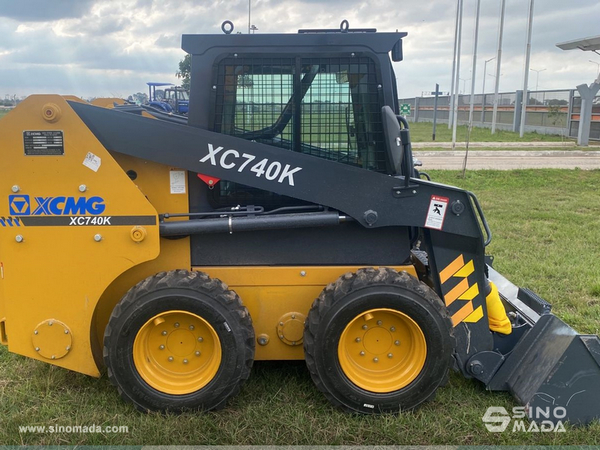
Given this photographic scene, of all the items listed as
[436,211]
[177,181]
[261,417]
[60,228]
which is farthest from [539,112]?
[60,228]

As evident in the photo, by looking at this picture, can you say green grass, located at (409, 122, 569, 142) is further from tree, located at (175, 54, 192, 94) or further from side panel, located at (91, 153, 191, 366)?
side panel, located at (91, 153, 191, 366)

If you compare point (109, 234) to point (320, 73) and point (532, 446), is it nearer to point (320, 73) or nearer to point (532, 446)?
point (320, 73)

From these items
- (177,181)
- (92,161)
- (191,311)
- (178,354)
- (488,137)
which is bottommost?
(178,354)

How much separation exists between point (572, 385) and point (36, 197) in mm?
3324

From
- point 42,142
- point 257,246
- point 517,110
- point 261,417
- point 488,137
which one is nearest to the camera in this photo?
point 42,142

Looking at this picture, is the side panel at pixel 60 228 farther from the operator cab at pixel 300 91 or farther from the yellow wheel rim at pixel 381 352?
the yellow wheel rim at pixel 381 352

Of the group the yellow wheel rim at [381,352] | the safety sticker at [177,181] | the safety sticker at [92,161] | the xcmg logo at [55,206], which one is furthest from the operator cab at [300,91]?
the yellow wheel rim at [381,352]

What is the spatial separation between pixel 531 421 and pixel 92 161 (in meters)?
3.00

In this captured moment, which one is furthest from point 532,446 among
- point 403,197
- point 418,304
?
point 403,197

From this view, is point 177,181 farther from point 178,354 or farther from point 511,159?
point 511,159

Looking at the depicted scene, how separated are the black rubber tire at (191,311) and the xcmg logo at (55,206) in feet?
1.75

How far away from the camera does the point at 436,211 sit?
354 centimetres

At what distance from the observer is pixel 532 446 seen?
3.23 m

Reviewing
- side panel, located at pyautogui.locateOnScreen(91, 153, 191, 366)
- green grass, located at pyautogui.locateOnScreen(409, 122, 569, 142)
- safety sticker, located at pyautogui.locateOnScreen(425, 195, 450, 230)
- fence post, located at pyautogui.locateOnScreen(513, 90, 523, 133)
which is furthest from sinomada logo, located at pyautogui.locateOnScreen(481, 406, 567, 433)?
fence post, located at pyautogui.locateOnScreen(513, 90, 523, 133)
